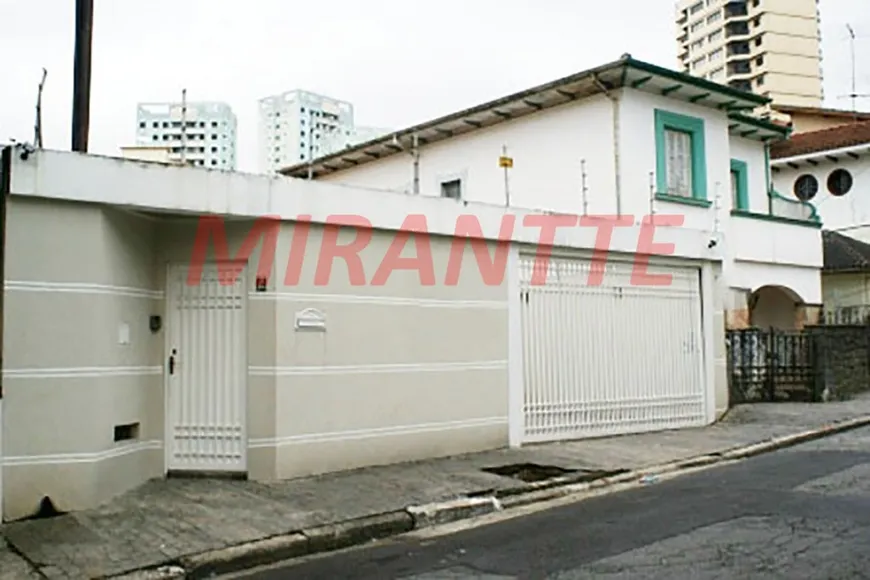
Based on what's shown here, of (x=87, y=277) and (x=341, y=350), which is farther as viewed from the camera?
(x=341, y=350)

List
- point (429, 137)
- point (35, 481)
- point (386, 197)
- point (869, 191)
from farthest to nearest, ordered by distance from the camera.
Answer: point (869, 191) → point (429, 137) → point (386, 197) → point (35, 481)

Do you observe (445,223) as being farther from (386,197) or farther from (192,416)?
(192,416)

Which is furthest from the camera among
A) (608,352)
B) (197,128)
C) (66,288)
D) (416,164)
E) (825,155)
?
(825,155)

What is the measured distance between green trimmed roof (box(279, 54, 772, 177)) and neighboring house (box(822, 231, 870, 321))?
5.71 meters

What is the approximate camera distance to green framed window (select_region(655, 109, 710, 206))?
17.3m

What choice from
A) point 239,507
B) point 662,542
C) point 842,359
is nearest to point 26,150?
point 239,507

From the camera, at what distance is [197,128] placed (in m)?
14.0

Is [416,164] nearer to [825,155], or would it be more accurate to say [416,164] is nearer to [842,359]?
[842,359]

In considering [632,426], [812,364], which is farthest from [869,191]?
[632,426]

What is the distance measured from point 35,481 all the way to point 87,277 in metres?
1.89

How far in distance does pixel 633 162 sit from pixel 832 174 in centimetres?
1422

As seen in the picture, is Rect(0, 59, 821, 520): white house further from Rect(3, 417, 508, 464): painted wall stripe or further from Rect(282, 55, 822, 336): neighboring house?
Rect(282, 55, 822, 336): neighboring house

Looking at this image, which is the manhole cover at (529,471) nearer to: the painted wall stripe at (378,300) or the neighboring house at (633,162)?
the painted wall stripe at (378,300)

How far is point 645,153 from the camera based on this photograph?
17.0 m
